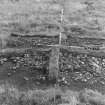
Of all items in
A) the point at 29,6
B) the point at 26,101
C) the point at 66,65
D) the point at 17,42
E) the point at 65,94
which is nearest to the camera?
the point at 26,101

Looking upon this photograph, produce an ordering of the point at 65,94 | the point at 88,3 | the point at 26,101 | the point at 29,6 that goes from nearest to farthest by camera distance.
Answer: the point at 26,101 → the point at 65,94 → the point at 29,6 → the point at 88,3

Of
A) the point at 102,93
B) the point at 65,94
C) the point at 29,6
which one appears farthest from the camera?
the point at 29,6

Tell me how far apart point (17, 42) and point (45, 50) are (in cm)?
189

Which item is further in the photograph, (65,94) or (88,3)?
(88,3)

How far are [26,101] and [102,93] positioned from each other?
7.09ft

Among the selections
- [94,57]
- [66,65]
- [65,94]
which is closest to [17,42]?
[66,65]

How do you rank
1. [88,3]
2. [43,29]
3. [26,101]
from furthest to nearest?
1. [88,3]
2. [43,29]
3. [26,101]

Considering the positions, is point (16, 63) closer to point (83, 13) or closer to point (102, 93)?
point (102, 93)

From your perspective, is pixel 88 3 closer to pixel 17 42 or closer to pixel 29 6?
pixel 29 6

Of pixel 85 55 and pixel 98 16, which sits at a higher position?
pixel 98 16

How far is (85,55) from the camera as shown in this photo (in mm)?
7773

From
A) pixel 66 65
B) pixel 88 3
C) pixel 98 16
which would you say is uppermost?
pixel 88 3

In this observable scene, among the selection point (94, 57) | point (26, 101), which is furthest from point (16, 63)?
point (94, 57)

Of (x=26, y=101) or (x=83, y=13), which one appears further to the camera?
(x=83, y=13)
